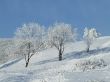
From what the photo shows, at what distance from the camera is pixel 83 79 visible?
82.0ft

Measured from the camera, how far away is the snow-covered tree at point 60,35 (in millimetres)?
91769

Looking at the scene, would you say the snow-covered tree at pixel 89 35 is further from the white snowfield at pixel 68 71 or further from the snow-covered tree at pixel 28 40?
the snow-covered tree at pixel 28 40

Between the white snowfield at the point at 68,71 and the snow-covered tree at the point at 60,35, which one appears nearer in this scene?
the white snowfield at the point at 68,71

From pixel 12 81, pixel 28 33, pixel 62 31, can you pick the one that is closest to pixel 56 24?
pixel 62 31

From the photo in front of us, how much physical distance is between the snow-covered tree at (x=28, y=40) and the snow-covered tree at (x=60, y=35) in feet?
12.4

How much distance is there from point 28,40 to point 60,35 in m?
11.1

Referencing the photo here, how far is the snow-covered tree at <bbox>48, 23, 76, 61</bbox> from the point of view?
9177 centimetres

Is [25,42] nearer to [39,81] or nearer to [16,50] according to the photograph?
[16,50]

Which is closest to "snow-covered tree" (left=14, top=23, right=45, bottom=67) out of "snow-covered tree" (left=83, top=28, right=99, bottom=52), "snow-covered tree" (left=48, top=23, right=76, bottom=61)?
"snow-covered tree" (left=48, top=23, right=76, bottom=61)

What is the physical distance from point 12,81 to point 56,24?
246 feet

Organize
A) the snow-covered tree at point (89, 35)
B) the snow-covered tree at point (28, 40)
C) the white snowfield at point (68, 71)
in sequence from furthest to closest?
the snow-covered tree at point (89, 35) → the snow-covered tree at point (28, 40) → the white snowfield at point (68, 71)

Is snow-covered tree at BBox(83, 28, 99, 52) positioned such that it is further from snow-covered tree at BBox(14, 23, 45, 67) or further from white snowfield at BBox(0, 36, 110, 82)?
snow-covered tree at BBox(14, 23, 45, 67)

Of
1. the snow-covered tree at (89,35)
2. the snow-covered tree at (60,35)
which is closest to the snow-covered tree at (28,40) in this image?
the snow-covered tree at (60,35)

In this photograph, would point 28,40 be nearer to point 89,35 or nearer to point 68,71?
point 89,35
